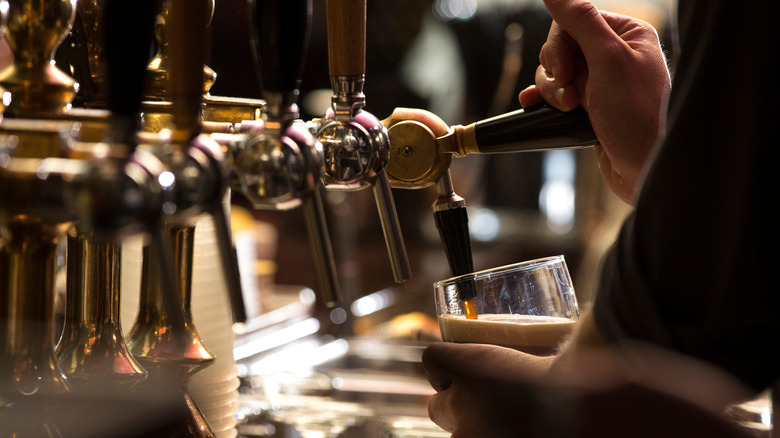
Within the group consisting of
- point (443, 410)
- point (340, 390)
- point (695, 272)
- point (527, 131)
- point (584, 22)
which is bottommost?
point (340, 390)

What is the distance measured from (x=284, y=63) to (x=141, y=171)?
0.44ft

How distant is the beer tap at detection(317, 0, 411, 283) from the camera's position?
0.60m

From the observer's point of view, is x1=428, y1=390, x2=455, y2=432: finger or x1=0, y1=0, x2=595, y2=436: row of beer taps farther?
x1=428, y1=390, x2=455, y2=432: finger

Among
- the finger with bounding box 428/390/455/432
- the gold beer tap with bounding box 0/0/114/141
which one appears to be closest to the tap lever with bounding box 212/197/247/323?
the gold beer tap with bounding box 0/0/114/141

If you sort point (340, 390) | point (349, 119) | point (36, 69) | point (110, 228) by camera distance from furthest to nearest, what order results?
point (340, 390), point (349, 119), point (36, 69), point (110, 228)

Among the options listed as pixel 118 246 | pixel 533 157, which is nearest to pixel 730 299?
pixel 118 246

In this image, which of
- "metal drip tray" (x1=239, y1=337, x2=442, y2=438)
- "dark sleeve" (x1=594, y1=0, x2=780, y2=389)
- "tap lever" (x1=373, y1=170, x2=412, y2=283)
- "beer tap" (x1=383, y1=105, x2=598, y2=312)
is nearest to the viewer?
"dark sleeve" (x1=594, y1=0, x2=780, y2=389)

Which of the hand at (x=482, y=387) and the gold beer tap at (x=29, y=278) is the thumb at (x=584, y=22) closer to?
the hand at (x=482, y=387)

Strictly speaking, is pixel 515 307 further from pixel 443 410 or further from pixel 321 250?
pixel 321 250

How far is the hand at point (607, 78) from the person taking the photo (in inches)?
31.5

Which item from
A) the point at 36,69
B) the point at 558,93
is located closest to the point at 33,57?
the point at 36,69

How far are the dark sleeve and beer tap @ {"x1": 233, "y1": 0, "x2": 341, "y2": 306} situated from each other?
232 mm

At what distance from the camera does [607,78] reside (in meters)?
0.81

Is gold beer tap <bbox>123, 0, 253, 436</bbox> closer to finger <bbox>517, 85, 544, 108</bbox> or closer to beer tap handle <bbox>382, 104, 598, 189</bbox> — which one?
beer tap handle <bbox>382, 104, 598, 189</bbox>
